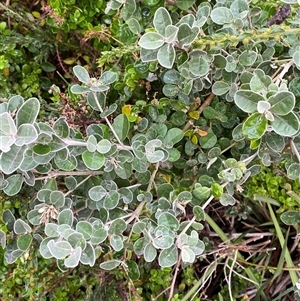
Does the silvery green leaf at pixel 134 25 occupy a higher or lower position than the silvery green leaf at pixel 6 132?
higher

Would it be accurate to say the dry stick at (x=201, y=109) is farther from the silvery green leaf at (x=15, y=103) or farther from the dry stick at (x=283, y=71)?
the silvery green leaf at (x=15, y=103)

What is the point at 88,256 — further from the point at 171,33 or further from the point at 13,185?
the point at 171,33

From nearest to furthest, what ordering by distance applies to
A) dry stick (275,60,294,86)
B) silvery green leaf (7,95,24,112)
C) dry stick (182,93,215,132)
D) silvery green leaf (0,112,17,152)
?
silvery green leaf (0,112,17,152) → silvery green leaf (7,95,24,112) → dry stick (275,60,294,86) → dry stick (182,93,215,132)

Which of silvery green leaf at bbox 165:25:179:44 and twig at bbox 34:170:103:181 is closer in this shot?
silvery green leaf at bbox 165:25:179:44

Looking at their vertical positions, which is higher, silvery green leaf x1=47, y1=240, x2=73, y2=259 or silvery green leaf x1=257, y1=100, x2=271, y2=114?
silvery green leaf x1=257, y1=100, x2=271, y2=114

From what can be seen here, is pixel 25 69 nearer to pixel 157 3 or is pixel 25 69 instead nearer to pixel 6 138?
pixel 157 3

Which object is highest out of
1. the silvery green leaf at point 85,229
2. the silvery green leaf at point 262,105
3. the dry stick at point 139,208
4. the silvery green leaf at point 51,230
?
the silvery green leaf at point 262,105

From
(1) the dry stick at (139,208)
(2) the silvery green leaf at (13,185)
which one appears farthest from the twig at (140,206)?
(2) the silvery green leaf at (13,185)

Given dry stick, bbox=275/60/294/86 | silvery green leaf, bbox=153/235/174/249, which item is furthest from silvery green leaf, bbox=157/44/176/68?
silvery green leaf, bbox=153/235/174/249

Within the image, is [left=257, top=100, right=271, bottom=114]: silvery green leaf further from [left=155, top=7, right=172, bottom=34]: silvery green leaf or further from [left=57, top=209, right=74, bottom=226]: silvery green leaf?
[left=57, top=209, right=74, bottom=226]: silvery green leaf
